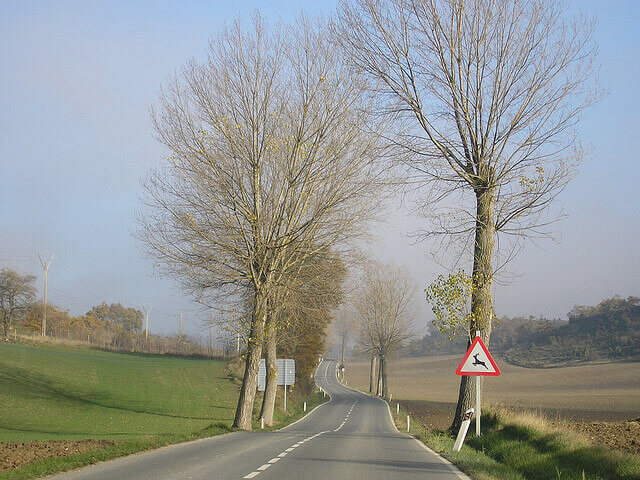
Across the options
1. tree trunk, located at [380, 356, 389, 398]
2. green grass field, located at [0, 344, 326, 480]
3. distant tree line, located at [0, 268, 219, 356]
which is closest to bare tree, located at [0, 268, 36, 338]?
distant tree line, located at [0, 268, 219, 356]

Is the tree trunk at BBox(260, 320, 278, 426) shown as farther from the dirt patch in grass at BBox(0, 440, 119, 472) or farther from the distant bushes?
the distant bushes

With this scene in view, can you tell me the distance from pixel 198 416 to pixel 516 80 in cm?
2502

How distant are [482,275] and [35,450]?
10784 millimetres

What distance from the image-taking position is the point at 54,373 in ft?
154

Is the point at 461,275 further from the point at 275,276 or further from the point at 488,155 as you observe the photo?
the point at 275,276

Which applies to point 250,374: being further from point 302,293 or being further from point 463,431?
point 463,431

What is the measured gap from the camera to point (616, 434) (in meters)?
15.4

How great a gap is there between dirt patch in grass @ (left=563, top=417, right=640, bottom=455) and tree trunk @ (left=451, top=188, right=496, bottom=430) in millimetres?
2959

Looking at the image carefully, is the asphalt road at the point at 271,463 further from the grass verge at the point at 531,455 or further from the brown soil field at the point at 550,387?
the brown soil field at the point at 550,387

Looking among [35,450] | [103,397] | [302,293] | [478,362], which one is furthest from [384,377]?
[35,450]

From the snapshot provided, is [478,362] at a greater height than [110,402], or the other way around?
[478,362]

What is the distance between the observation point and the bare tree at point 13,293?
8949 centimetres

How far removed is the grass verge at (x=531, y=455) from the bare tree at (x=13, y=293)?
8522cm

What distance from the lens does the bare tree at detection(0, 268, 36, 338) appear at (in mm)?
89488
